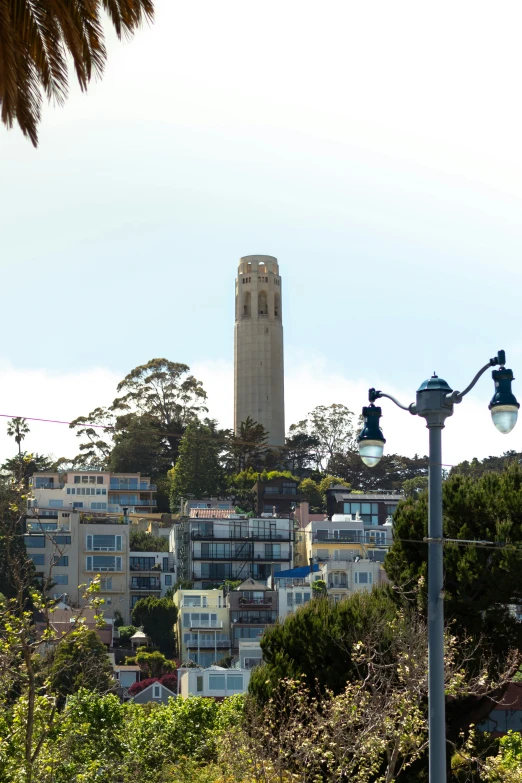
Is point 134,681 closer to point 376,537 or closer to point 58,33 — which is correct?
point 376,537

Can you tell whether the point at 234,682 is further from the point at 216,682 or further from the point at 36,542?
the point at 36,542

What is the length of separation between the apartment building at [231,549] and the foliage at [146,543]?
4.52 metres

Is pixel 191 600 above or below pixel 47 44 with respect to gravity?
below

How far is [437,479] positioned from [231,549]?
82017mm

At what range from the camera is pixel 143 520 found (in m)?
113

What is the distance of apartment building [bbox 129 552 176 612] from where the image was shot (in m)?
94.2

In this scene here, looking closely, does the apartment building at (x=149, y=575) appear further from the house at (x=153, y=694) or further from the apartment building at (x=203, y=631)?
the house at (x=153, y=694)

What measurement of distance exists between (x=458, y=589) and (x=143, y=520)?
78.5 meters

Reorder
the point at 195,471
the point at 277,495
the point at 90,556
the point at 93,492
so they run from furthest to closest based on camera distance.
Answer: the point at 195,471, the point at 277,495, the point at 93,492, the point at 90,556

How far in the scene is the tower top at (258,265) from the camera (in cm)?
14638

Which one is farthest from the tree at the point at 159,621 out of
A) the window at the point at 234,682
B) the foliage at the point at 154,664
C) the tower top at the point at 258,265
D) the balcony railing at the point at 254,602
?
the tower top at the point at 258,265

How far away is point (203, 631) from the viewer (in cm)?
8188

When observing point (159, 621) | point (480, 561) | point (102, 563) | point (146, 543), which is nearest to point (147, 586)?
point (102, 563)

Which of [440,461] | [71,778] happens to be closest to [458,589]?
[71,778]
